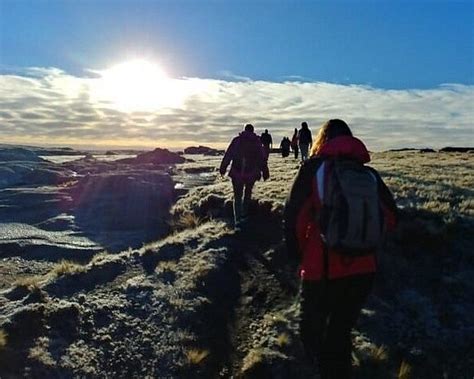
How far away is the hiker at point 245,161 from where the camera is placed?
1400cm

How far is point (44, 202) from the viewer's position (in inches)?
1098

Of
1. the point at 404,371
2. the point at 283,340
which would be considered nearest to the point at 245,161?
the point at 283,340

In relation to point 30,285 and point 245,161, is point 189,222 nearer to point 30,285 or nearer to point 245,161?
point 245,161

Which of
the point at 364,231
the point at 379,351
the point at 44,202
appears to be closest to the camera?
the point at 364,231

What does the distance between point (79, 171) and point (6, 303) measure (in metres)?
41.8

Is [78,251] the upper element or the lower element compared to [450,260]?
lower

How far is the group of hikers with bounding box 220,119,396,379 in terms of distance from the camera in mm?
5211

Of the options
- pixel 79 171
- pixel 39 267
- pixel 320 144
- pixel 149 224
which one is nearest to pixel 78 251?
pixel 39 267

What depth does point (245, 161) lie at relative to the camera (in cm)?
1412

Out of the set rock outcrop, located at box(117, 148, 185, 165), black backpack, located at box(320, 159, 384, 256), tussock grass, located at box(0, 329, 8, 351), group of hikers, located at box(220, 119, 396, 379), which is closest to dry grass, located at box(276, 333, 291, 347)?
group of hikers, located at box(220, 119, 396, 379)

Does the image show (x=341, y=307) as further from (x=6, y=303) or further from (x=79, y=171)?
(x=79, y=171)

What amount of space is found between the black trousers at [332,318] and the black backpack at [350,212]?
403 mm

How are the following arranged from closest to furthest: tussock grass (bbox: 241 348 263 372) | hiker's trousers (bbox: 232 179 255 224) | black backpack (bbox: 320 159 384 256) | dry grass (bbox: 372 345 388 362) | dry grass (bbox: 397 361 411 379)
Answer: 1. black backpack (bbox: 320 159 384 256)
2. dry grass (bbox: 397 361 411 379)
3. tussock grass (bbox: 241 348 263 372)
4. dry grass (bbox: 372 345 388 362)
5. hiker's trousers (bbox: 232 179 255 224)

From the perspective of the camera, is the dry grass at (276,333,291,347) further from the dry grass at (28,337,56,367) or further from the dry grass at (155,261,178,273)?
the dry grass at (155,261,178,273)
